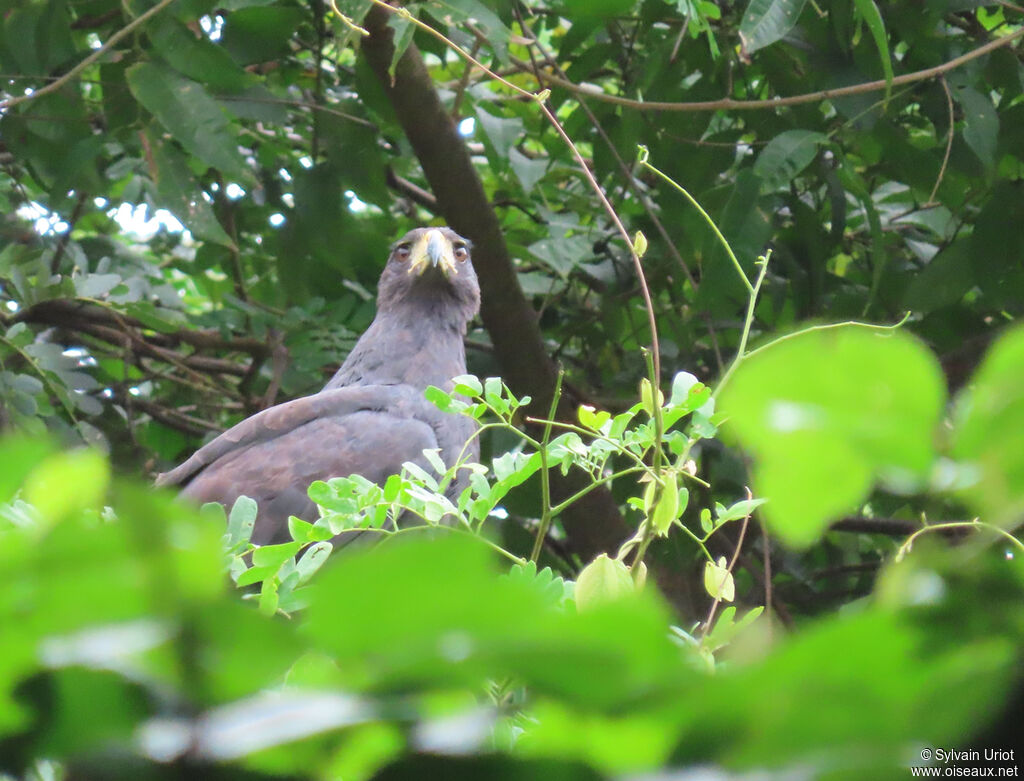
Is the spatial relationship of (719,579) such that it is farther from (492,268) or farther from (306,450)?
(492,268)

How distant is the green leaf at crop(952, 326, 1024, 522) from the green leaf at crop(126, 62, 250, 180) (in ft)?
10.4

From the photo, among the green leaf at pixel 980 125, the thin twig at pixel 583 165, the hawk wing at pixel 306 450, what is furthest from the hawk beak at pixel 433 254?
the green leaf at pixel 980 125

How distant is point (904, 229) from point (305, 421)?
252 centimetres

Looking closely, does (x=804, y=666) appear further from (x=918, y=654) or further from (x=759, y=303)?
(x=759, y=303)

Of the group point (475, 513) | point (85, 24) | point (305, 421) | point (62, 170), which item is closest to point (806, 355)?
point (475, 513)

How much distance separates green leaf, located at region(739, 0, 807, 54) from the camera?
120 inches

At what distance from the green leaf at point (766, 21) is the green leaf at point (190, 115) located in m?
1.50

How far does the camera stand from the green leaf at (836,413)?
0.46 meters

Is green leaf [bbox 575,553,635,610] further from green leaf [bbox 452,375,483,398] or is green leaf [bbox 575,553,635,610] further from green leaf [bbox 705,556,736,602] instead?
green leaf [bbox 452,375,483,398]

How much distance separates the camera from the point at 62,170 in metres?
3.95

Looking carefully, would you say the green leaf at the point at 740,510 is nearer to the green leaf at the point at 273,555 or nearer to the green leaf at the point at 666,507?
the green leaf at the point at 666,507

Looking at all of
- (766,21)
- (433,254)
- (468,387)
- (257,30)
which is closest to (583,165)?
(468,387)

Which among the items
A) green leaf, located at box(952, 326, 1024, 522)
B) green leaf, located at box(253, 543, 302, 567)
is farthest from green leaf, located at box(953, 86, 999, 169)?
green leaf, located at box(952, 326, 1024, 522)

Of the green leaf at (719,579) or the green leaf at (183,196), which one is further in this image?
the green leaf at (183,196)
